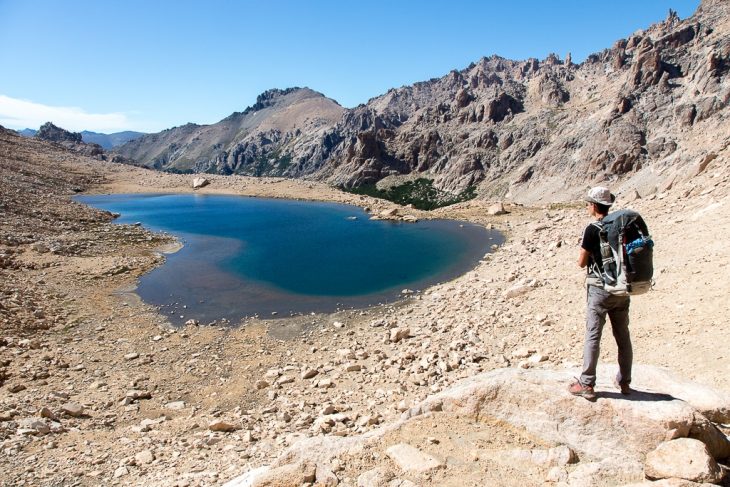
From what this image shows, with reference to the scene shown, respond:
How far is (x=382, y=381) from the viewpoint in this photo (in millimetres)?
14602

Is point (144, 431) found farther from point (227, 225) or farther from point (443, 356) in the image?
point (227, 225)

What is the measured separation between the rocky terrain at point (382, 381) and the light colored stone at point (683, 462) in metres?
0.02

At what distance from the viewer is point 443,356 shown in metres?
15.3

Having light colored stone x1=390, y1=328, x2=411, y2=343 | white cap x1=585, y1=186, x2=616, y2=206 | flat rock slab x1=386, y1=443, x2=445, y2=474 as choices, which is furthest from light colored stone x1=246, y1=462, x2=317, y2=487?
light colored stone x1=390, y1=328, x2=411, y2=343

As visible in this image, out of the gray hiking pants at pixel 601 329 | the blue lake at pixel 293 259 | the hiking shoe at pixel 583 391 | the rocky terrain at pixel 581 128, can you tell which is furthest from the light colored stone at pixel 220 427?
the rocky terrain at pixel 581 128

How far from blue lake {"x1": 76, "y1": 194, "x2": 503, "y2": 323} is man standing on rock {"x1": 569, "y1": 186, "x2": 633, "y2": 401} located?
18.6 metres

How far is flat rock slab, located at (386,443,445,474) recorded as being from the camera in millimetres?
6547

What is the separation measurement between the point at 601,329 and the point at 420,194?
322 ft

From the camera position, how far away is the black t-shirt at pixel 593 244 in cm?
707

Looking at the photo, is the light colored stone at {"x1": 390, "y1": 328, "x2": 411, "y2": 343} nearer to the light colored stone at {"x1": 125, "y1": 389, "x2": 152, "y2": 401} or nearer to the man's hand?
the light colored stone at {"x1": 125, "y1": 389, "x2": 152, "y2": 401}

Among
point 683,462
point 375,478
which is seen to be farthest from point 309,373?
point 683,462

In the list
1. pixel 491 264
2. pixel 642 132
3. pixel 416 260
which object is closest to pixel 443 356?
pixel 491 264

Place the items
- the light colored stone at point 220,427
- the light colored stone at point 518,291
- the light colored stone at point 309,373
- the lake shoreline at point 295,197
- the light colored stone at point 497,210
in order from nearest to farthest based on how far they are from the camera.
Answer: the light colored stone at point 220,427 → the light colored stone at point 309,373 → the light colored stone at point 518,291 → the lake shoreline at point 295,197 → the light colored stone at point 497,210

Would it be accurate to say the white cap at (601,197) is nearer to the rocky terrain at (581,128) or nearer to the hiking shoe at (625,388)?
the hiking shoe at (625,388)
